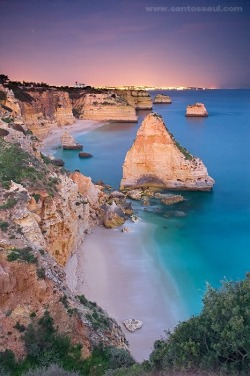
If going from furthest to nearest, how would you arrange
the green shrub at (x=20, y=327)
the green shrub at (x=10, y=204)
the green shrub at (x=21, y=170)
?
the green shrub at (x=21, y=170)
the green shrub at (x=10, y=204)
the green shrub at (x=20, y=327)

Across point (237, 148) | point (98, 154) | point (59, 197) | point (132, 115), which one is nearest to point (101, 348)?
point (59, 197)

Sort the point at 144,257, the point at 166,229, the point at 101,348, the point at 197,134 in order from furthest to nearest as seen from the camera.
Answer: the point at 197,134 < the point at 166,229 < the point at 144,257 < the point at 101,348

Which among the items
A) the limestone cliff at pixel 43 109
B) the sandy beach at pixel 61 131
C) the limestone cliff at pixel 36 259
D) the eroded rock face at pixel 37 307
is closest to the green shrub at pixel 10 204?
the limestone cliff at pixel 36 259

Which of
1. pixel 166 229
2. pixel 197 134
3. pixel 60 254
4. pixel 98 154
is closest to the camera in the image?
pixel 60 254

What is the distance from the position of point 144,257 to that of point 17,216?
402 inches

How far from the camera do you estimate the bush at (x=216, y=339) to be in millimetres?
8398

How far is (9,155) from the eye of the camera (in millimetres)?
21469

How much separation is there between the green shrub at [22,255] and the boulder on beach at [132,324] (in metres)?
5.79

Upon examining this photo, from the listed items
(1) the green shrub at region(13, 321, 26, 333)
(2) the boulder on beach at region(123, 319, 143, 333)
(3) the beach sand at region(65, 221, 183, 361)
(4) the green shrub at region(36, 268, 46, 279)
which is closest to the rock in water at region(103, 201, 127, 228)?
(3) the beach sand at region(65, 221, 183, 361)

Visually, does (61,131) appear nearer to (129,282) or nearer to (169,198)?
(169,198)

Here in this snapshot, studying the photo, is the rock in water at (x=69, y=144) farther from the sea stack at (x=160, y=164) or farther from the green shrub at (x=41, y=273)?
the green shrub at (x=41, y=273)

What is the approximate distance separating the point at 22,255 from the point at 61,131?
70842 millimetres

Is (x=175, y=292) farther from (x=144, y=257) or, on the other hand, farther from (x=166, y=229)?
(x=166, y=229)

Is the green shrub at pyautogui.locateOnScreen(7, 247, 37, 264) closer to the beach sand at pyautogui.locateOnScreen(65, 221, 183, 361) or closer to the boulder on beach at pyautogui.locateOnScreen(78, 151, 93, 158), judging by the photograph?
the beach sand at pyautogui.locateOnScreen(65, 221, 183, 361)
